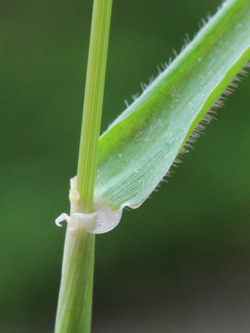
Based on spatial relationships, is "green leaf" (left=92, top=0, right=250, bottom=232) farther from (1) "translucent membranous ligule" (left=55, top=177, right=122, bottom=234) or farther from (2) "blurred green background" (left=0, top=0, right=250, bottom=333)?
(2) "blurred green background" (left=0, top=0, right=250, bottom=333)

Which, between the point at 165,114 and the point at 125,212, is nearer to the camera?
the point at 165,114

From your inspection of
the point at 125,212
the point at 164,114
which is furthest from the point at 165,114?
the point at 125,212

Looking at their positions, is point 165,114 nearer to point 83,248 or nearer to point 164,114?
point 164,114

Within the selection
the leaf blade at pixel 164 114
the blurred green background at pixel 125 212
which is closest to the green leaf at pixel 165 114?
the leaf blade at pixel 164 114

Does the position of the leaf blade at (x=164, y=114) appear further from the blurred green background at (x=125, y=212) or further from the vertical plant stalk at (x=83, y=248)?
the blurred green background at (x=125, y=212)

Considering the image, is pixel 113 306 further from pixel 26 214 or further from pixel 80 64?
pixel 80 64

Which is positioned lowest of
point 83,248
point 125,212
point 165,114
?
point 83,248
